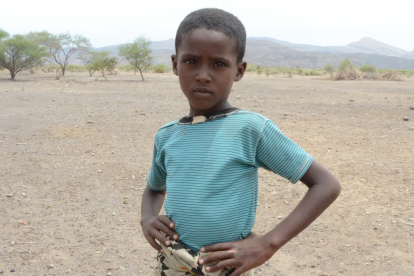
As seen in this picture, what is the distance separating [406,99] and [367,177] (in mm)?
8830

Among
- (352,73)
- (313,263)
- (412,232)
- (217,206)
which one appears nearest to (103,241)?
(313,263)

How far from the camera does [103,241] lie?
355cm

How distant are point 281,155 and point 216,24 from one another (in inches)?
19.7

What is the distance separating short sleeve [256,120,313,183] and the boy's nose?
10.1 inches

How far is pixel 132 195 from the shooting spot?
4.61 meters

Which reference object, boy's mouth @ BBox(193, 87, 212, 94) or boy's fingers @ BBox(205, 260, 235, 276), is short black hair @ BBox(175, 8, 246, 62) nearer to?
boy's mouth @ BBox(193, 87, 212, 94)

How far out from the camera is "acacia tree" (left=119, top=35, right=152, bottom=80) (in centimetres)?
2388

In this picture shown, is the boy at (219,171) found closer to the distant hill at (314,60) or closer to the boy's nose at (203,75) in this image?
the boy's nose at (203,75)

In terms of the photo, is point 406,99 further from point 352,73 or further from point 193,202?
point 193,202

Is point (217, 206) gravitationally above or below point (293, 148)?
below

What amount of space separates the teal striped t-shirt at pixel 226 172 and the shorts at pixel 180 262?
3cm

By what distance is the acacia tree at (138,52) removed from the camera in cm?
2388

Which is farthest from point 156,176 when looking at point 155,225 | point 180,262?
point 180,262

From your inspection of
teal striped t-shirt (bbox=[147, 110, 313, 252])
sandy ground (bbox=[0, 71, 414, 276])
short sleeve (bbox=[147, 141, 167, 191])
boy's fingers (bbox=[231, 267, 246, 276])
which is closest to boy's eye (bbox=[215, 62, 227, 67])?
→ teal striped t-shirt (bbox=[147, 110, 313, 252])
